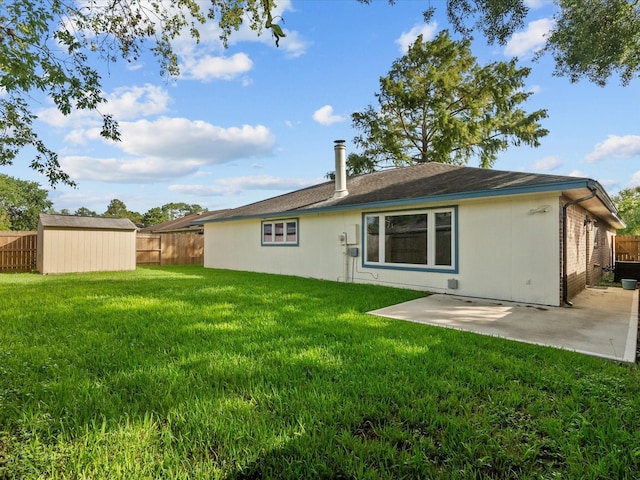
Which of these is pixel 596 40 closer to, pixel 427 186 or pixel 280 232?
pixel 427 186

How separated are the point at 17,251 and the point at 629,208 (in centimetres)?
3641

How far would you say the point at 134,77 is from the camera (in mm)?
6352

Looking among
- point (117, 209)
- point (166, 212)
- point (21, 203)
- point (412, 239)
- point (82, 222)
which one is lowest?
point (412, 239)

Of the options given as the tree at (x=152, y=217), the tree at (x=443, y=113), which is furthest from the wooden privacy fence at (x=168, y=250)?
the tree at (x=152, y=217)

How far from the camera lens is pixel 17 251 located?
1357cm

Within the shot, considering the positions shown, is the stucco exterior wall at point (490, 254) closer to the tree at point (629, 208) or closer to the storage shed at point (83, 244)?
the storage shed at point (83, 244)

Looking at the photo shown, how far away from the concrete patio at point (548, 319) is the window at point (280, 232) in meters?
5.81

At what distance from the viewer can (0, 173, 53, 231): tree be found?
37656 millimetres

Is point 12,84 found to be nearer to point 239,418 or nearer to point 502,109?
point 239,418

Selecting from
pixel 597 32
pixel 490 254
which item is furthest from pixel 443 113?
pixel 490 254

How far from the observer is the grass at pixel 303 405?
184 cm

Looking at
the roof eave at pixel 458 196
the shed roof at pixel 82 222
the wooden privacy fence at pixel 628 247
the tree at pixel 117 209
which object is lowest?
the wooden privacy fence at pixel 628 247

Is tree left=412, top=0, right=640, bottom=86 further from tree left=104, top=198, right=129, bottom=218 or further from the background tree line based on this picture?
tree left=104, top=198, right=129, bottom=218

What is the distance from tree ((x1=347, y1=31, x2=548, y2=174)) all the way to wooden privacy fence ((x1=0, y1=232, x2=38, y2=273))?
16.7 metres
